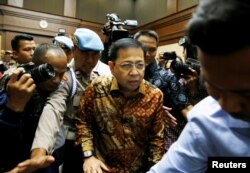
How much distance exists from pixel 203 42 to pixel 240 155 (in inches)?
14.2

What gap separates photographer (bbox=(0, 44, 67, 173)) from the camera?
3.37 feet

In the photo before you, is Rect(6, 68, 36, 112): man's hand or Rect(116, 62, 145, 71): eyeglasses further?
Rect(116, 62, 145, 71): eyeglasses

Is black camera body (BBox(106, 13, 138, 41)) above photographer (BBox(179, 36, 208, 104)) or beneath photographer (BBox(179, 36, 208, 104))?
above

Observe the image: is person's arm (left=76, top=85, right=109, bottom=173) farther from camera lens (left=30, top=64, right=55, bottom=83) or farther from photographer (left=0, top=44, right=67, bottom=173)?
camera lens (left=30, top=64, right=55, bottom=83)

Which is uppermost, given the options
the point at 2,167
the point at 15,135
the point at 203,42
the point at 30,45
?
the point at 30,45

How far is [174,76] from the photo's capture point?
5.85 ft

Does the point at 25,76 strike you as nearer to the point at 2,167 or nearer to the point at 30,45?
the point at 2,167

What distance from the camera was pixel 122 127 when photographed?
Answer: 1.47 metres

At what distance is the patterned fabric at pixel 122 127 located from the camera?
57.6 inches

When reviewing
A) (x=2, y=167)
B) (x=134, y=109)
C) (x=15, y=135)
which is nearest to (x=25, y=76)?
(x=15, y=135)

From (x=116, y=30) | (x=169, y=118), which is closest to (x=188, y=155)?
(x=169, y=118)

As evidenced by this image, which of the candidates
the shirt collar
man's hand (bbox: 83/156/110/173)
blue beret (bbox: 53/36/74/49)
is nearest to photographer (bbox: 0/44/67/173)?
man's hand (bbox: 83/156/110/173)

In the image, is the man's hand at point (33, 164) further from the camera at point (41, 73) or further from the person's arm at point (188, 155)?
the person's arm at point (188, 155)

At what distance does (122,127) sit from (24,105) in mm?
565
